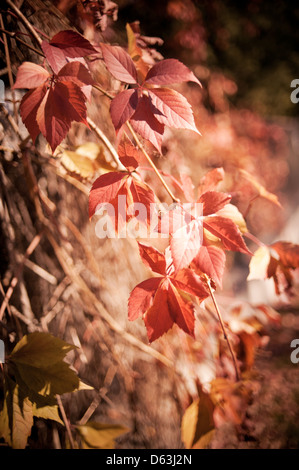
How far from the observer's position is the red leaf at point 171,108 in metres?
0.42

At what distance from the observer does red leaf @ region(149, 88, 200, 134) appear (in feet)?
1.39

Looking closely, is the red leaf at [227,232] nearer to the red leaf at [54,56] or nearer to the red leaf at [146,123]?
the red leaf at [146,123]

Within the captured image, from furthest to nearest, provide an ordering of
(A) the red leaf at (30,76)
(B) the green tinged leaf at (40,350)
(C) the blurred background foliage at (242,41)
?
(C) the blurred background foliage at (242,41), (B) the green tinged leaf at (40,350), (A) the red leaf at (30,76)

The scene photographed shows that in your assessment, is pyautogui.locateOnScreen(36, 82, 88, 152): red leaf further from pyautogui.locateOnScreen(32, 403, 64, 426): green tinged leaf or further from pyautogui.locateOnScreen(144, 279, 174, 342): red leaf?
pyautogui.locateOnScreen(32, 403, 64, 426): green tinged leaf

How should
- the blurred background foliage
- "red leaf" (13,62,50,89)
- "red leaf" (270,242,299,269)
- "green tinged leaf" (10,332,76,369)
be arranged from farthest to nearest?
the blurred background foliage → "red leaf" (270,242,299,269) → "green tinged leaf" (10,332,76,369) → "red leaf" (13,62,50,89)

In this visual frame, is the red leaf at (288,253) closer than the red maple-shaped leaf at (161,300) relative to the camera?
No

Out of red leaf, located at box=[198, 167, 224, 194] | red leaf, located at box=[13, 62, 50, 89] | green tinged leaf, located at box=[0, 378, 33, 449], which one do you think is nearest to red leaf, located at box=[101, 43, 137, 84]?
red leaf, located at box=[13, 62, 50, 89]

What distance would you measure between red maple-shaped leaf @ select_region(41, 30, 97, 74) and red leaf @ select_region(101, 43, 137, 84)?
0.02 meters

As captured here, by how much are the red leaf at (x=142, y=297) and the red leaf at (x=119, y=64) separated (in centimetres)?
33

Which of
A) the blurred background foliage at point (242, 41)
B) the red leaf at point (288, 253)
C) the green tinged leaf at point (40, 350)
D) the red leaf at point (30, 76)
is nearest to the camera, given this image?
the red leaf at point (30, 76)

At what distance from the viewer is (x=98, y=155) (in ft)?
2.16

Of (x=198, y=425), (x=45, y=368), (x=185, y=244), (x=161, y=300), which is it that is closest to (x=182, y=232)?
(x=185, y=244)

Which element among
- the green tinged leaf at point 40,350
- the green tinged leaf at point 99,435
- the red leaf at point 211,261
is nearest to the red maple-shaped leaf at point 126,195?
the red leaf at point 211,261

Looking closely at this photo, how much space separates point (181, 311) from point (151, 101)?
34 centimetres
